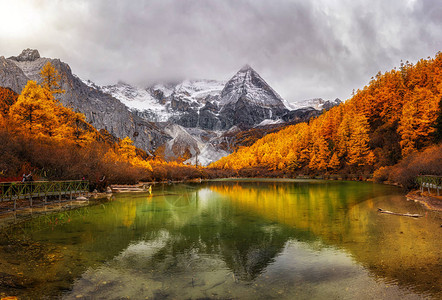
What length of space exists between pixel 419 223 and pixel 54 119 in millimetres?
35165

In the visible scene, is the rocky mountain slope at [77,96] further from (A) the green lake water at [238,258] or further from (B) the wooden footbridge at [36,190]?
(A) the green lake water at [238,258]

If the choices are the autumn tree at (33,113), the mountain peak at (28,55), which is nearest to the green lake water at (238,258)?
the autumn tree at (33,113)

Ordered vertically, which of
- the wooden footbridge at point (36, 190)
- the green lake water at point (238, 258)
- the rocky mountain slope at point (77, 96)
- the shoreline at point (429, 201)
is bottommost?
the green lake water at point (238, 258)

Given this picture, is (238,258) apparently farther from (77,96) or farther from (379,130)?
(77,96)

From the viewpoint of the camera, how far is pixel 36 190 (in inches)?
864

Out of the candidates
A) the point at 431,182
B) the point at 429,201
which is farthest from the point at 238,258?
the point at 431,182

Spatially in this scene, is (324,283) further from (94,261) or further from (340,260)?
(94,261)

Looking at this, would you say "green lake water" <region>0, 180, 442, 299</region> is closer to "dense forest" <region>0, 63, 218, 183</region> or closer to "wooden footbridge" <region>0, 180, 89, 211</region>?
"wooden footbridge" <region>0, 180, 89, 211</region>

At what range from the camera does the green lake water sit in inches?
286

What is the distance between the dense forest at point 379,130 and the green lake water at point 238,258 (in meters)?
34.5

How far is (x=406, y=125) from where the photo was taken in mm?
46844

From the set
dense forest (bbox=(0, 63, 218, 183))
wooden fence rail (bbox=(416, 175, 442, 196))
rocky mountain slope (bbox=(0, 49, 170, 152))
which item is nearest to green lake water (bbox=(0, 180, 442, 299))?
wooden fence rail (bbox=(416, 175, 442, 196))

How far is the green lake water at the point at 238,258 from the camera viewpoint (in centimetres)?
726

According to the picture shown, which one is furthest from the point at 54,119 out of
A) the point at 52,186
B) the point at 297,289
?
the point at 297,289
